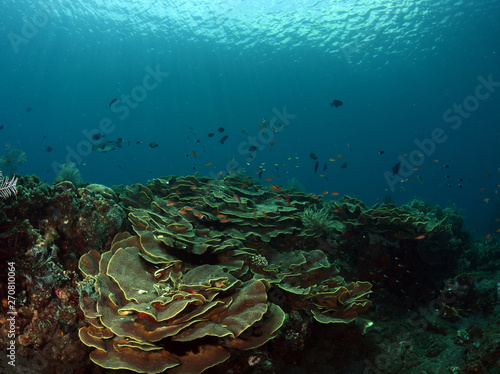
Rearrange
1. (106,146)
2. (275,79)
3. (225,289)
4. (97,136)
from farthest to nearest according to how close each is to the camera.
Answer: (275,79) < (97,136) < (106,146) < (225,289)

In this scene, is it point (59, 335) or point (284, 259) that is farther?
point (284, 259)

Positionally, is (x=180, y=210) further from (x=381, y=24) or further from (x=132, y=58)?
(x=132, y=58)

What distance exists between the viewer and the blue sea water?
3266 centimetres

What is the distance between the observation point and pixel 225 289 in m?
4.02

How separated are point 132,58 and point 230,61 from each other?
22865 mm

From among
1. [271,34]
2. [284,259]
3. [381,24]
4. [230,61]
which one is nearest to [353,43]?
[381,24]

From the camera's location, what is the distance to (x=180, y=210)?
655 centimetres

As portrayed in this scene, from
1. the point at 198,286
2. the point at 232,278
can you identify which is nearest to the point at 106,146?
the point at 232,278

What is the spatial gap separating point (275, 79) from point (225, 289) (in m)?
64.5

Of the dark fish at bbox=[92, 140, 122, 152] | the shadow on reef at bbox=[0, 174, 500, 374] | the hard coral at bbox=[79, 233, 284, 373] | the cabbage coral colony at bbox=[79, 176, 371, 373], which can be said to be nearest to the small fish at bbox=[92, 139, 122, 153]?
the dark fish at bbox=[92, 140, 122, 152]

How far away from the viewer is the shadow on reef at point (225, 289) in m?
3.77
